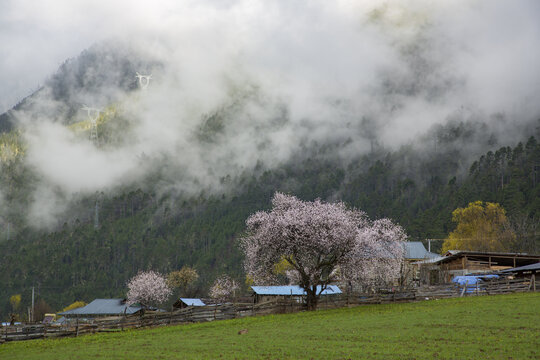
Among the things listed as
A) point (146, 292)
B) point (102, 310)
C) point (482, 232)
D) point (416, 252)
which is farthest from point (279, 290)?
point (482, 232)

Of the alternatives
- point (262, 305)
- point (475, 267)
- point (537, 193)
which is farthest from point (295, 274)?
point (537, 193)

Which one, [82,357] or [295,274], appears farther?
[295,274]

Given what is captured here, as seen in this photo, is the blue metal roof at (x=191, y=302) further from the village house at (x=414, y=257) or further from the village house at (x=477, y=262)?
the village house at (x=477, y=262)

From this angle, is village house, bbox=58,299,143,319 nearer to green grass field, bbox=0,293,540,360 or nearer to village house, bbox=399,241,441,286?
village house, bbox=399,241,441,286

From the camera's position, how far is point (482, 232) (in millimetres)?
135375

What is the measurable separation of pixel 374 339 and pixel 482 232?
114354mm

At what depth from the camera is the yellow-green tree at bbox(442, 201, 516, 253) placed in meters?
125

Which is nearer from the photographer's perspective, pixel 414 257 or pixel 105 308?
pixel 414 257

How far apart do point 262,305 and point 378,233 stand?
1673 cm

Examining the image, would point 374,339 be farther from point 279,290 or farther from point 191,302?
point 191,302

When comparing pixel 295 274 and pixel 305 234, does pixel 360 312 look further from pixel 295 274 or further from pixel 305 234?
pixel 295 274

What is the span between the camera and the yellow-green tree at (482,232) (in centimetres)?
12538

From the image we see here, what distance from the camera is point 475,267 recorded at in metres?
87.0

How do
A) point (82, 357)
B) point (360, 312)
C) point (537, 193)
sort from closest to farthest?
point (82, 357) < point (360, 312) < point (537, 193)
